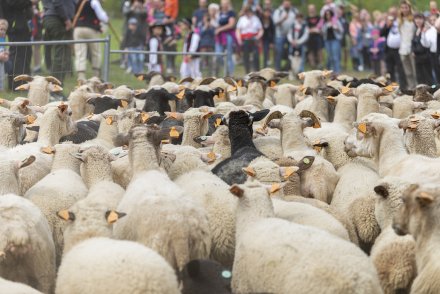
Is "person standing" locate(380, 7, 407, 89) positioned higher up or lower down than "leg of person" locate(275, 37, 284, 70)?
higher up

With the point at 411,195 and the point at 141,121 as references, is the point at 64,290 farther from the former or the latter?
the point at 141,121

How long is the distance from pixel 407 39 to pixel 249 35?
522 centimetres

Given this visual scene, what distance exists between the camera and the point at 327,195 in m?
9.16

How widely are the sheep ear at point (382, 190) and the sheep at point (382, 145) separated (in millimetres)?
1376

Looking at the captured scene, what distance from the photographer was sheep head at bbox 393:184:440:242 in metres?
6.59

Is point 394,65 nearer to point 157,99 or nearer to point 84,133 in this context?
point 157,99

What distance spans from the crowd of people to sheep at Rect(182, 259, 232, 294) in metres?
7.01

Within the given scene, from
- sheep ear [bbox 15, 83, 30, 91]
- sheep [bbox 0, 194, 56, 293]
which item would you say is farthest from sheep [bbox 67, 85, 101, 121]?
sheep [bbox 0, 194, 56, 293]

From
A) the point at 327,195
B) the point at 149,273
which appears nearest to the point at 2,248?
the point at 149,273

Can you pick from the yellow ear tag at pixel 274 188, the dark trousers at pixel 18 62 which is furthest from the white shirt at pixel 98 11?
the yellow ear tag at pixel 274 188

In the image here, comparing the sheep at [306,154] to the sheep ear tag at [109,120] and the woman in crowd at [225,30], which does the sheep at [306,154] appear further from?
the woman in crowd at [225,30]

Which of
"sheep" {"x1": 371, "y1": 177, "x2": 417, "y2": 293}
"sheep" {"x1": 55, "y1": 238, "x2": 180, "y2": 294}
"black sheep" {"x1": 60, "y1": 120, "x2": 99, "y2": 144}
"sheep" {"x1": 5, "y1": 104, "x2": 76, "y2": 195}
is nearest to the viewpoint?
"sheep" {"x1": 55, "y1": 238, "x2": 180, "y2": 294}

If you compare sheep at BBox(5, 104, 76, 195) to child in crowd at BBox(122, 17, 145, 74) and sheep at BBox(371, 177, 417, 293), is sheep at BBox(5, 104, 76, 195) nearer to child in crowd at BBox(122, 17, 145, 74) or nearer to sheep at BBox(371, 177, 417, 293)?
sheep at BBox(371, 177, 417, 293)

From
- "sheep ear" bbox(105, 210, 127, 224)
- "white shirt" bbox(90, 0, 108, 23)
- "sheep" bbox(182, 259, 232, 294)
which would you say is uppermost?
"white shirt" bbox(90, 0, 108, 23)
